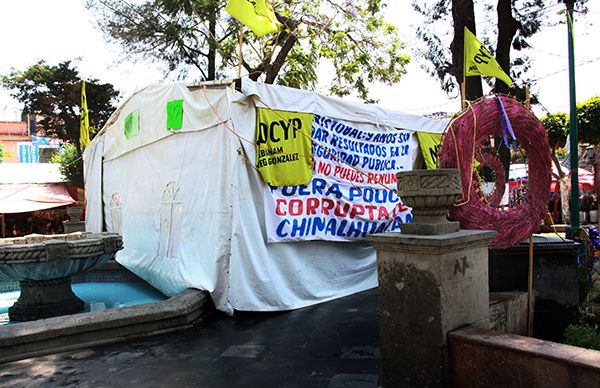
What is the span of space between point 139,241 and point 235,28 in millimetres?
8970

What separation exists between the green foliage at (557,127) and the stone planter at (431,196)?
2105 centimetres

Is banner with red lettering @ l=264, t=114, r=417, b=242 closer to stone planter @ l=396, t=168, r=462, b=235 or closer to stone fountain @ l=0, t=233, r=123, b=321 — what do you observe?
stone fountain @ l=0, t=233, r=123, b=321

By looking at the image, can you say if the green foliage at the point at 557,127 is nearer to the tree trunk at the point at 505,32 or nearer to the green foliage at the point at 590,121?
the green foliage at the point at 590,121

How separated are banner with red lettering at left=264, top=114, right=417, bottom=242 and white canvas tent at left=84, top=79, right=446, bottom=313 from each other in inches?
6.9

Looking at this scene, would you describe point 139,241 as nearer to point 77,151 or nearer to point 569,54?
point 569,54

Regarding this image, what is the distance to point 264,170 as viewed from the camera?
5879 millimetres

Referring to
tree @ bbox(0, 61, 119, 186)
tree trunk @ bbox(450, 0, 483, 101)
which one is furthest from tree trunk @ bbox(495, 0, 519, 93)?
tree @ bbox(0, 61, 119, 186)

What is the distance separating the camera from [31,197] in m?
18.3

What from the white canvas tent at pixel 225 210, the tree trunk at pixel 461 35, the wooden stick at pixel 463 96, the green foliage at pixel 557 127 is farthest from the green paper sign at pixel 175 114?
the green foliage at pixel 557 127

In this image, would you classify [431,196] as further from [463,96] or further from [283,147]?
[283,147]

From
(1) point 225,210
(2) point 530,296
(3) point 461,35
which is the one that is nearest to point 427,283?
(2) point 530,296

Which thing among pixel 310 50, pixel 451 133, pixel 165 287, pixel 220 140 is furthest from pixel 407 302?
pixel 310 50

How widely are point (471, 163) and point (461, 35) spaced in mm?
9157

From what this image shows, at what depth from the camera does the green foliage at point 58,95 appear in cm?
1948
